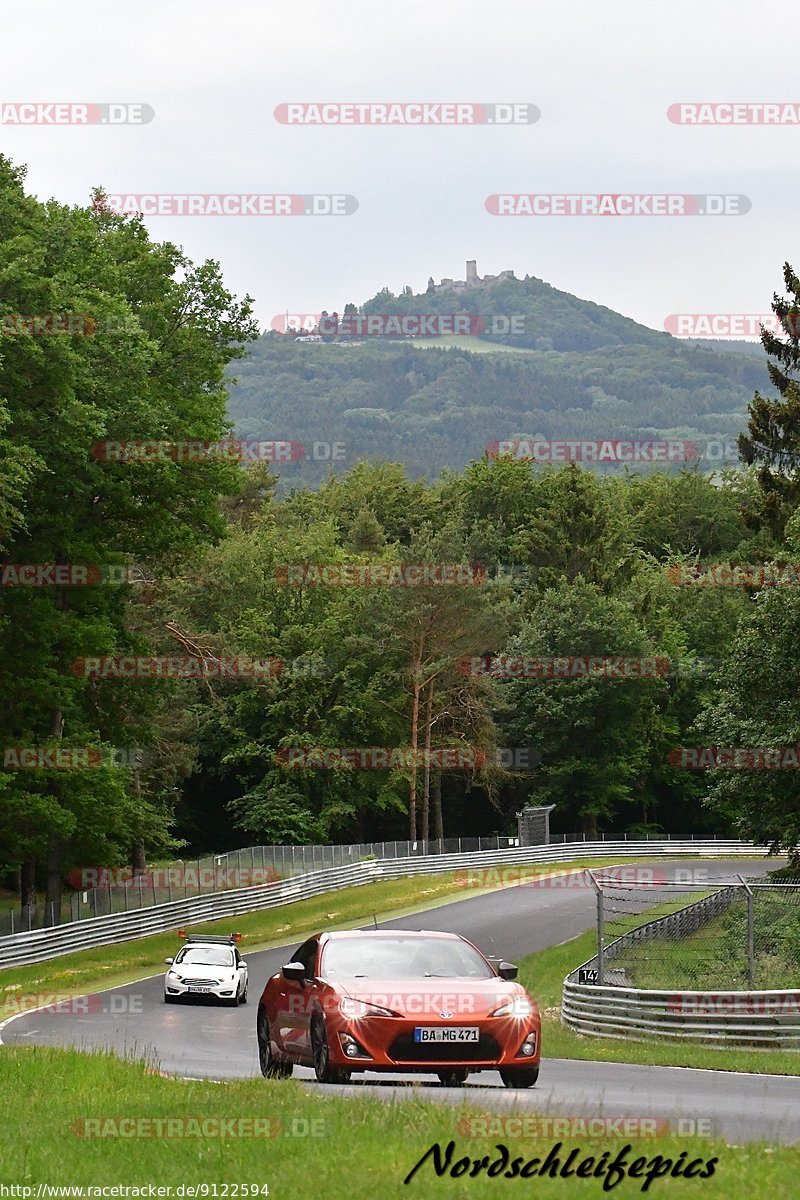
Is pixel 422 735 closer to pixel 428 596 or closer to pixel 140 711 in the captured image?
pixel 428 596

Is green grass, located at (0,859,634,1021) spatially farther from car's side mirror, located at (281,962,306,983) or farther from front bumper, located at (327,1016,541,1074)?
front bumper, located at (327,1016,541,1074)

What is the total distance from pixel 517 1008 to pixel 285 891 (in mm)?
44295

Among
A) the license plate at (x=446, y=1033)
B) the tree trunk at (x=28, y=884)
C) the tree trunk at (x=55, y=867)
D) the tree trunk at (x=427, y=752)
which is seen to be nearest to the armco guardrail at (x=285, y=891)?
the tree trunk at (x=55, y=867)

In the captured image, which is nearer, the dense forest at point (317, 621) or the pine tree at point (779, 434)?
the dense forest at point (317, 621)

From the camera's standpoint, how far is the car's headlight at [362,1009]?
13547 mm

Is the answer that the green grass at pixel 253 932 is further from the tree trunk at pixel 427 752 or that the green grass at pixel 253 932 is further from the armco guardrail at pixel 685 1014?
the armco guardrail at pixel 685 1014

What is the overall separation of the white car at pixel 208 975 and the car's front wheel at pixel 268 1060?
17.4 meters

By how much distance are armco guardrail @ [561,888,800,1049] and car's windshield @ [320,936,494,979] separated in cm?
761

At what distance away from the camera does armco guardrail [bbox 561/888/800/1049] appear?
21.2m

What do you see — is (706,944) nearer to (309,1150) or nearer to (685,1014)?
(685,1014)

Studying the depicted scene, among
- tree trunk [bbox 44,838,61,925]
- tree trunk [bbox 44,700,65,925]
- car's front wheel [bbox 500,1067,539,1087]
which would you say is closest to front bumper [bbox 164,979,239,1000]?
tree trunk [bbox 44,700,65,925]

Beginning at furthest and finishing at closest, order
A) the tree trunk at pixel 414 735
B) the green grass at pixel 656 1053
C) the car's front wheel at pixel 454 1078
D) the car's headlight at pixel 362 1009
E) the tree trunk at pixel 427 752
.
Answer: the tree trunk at pixel 414 735 → the tree trunk at pixel 427 752 → the green grass at pixel 656 1053 → the car's front wheel at pixel 454 1078 → the car's headlight at pixel 362 1009

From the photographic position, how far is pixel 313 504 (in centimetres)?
13288

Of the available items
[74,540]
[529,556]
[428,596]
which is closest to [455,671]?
[428,596]
